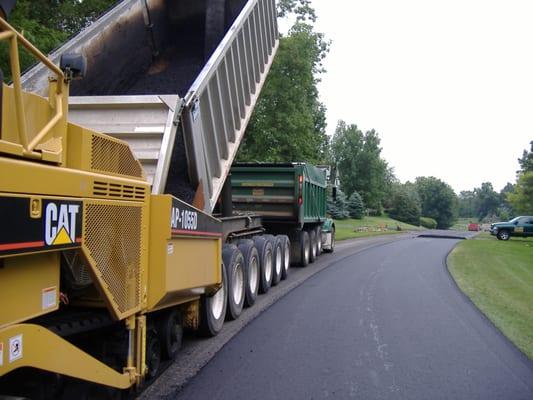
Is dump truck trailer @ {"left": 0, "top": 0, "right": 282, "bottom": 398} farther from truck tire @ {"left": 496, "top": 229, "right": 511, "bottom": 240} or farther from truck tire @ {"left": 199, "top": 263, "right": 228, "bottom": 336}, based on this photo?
truck tire @ {"left": 496, "top": 229, "right": 511, "bottom": 240}

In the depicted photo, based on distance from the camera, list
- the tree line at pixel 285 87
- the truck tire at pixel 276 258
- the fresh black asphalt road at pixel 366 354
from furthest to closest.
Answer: the tree line at pixel 285 87, the truck tire at pixel 276 258, the fresh black asphalt road at pixel 366 354

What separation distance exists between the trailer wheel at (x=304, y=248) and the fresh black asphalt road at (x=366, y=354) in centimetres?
430

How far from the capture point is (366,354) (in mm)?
6379

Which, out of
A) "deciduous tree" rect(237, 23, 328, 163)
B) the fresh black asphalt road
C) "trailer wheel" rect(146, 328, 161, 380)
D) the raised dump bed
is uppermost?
"deciduous tree" rect(237, 23, 328, 163)

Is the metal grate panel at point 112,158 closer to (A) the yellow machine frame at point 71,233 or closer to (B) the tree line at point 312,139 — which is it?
(A) the yellow machine frame at point 71,233

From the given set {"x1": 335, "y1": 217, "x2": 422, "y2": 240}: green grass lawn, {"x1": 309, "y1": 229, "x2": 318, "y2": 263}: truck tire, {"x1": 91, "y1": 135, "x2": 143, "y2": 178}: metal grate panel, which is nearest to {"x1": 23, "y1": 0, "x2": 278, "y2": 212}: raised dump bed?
{"x1": 91, "y1": 135, "x2": 143, "y2": 178}: metal grate panel

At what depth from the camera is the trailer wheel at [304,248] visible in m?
15.0

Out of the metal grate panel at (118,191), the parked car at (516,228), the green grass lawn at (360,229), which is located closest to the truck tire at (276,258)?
the metal grate panel at (118,191)

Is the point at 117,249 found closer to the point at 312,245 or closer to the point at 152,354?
the point at 152,354

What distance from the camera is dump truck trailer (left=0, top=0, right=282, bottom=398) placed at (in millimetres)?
2900

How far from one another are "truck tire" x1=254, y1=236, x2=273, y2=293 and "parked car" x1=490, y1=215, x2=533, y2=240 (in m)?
29.9

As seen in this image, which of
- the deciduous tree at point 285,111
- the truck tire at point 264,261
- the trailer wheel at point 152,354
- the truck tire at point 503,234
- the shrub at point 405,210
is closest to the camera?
the trailer wheel at point 152,354

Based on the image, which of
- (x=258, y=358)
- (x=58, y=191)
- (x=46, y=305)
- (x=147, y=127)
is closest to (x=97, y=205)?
(x=58, y=191)

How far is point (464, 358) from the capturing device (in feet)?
20.8
